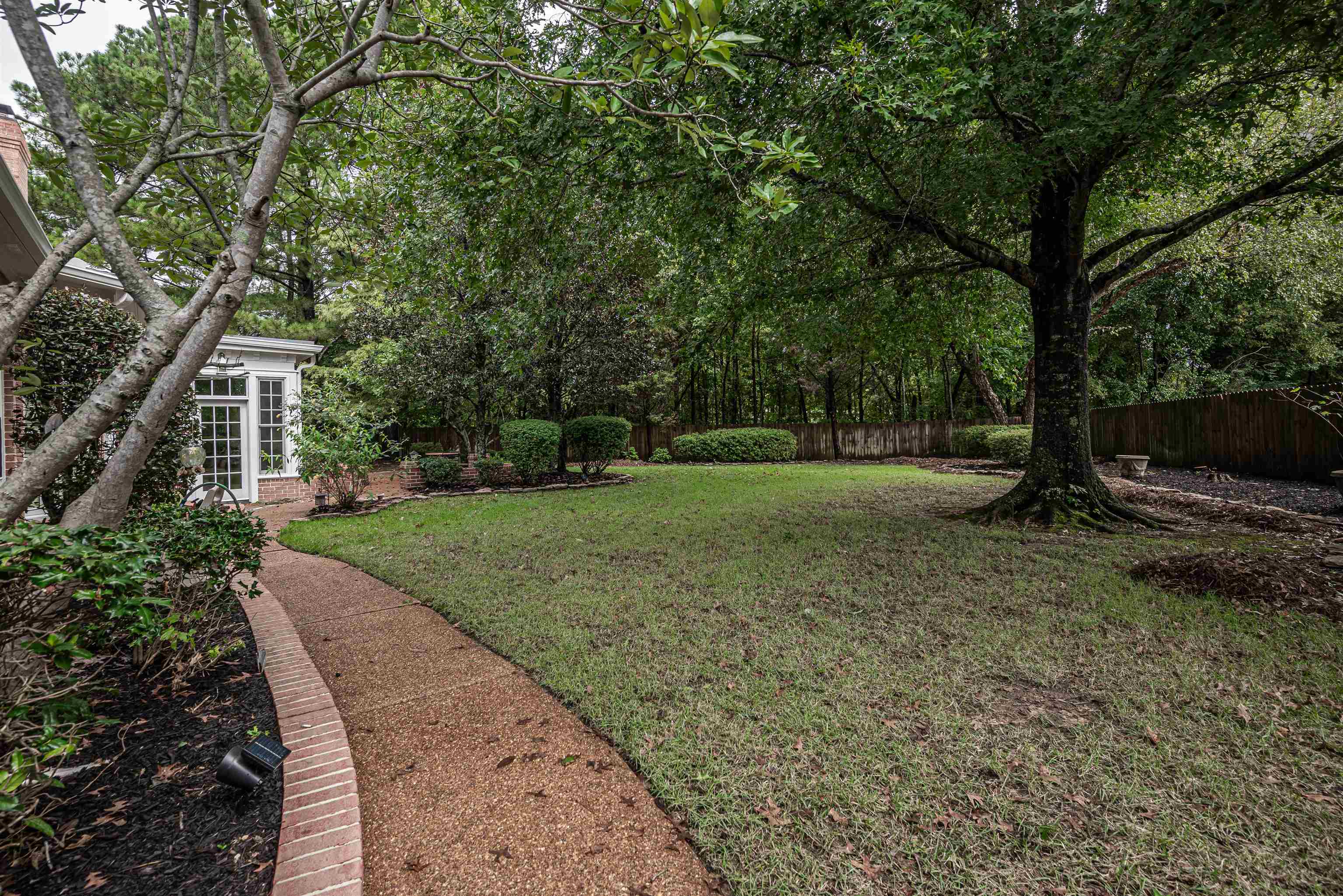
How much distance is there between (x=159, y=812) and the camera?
179 cm

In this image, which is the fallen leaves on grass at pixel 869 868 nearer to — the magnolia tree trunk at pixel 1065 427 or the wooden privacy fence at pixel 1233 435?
the magnolia tree trunk at pixel 1065 427

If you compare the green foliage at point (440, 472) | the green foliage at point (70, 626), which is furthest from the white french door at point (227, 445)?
the green foliage at point (70, 626)

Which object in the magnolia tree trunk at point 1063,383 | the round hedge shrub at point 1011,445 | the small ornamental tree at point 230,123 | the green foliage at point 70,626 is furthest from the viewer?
the round hedge shrub at point 1011,445

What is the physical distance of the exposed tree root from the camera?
6254 mm

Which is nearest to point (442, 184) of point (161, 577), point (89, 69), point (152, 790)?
point (161, 577)

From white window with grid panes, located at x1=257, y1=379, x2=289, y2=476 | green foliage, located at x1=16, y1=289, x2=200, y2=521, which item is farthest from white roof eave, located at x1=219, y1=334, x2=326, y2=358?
green foliage, located at x1=16, y1=289, x2=200, y2=521

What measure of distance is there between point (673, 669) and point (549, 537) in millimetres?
3710

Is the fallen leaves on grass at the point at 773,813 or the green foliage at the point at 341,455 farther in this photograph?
the green foliage at the point at 341,455

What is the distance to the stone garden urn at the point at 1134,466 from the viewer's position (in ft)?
36.8

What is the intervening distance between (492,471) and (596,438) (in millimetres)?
2202

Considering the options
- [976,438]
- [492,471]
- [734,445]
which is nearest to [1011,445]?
[976,438]

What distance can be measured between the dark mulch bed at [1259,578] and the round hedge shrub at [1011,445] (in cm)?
930

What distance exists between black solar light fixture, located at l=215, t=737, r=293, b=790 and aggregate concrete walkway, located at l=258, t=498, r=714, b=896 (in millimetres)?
374

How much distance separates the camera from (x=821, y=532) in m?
6.41
